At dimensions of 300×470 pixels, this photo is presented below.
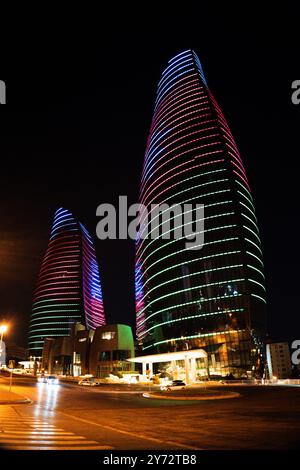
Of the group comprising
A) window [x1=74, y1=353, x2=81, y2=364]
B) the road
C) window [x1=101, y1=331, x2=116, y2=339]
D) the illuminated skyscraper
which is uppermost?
the illuminated skyscraper

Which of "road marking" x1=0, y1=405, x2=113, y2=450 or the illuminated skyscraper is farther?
the illuminated skyscraper

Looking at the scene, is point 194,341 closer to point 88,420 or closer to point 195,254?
point 195,254

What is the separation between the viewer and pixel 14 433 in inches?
509

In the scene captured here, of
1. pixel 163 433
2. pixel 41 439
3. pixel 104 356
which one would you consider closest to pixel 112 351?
pixel 104 356

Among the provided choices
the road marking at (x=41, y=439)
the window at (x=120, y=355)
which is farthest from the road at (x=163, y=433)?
the window at (x=120, y=355)

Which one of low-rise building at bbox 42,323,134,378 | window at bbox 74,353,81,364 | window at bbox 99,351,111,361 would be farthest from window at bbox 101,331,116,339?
window at bbox 74,353,81,364

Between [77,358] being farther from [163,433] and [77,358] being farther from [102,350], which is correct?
[163,433]

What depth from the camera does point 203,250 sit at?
112500 mm

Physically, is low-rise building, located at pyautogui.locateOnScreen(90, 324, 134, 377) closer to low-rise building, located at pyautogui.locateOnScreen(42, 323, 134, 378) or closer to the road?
low-rise building, located at pyautogui.locateOnScreen(42, 323, 134, 378)

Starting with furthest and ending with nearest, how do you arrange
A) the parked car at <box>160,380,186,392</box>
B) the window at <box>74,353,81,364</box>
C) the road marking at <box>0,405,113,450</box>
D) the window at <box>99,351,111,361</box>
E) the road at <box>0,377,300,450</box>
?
the window at <box>74,353,81,364</box> < the window at <box>99,351,111,361</box> < the parked car at <box>160,380,186,392</box> < the road at <box>0,377,300,450</box> < the road marking at <box>0,405,113,450</box>

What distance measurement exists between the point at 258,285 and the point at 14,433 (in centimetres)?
10396

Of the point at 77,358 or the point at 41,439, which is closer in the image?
the point at 41,439

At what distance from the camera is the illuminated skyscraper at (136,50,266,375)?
102125mm

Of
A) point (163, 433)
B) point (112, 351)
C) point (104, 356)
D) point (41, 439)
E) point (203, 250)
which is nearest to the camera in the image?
point (41, 439)
